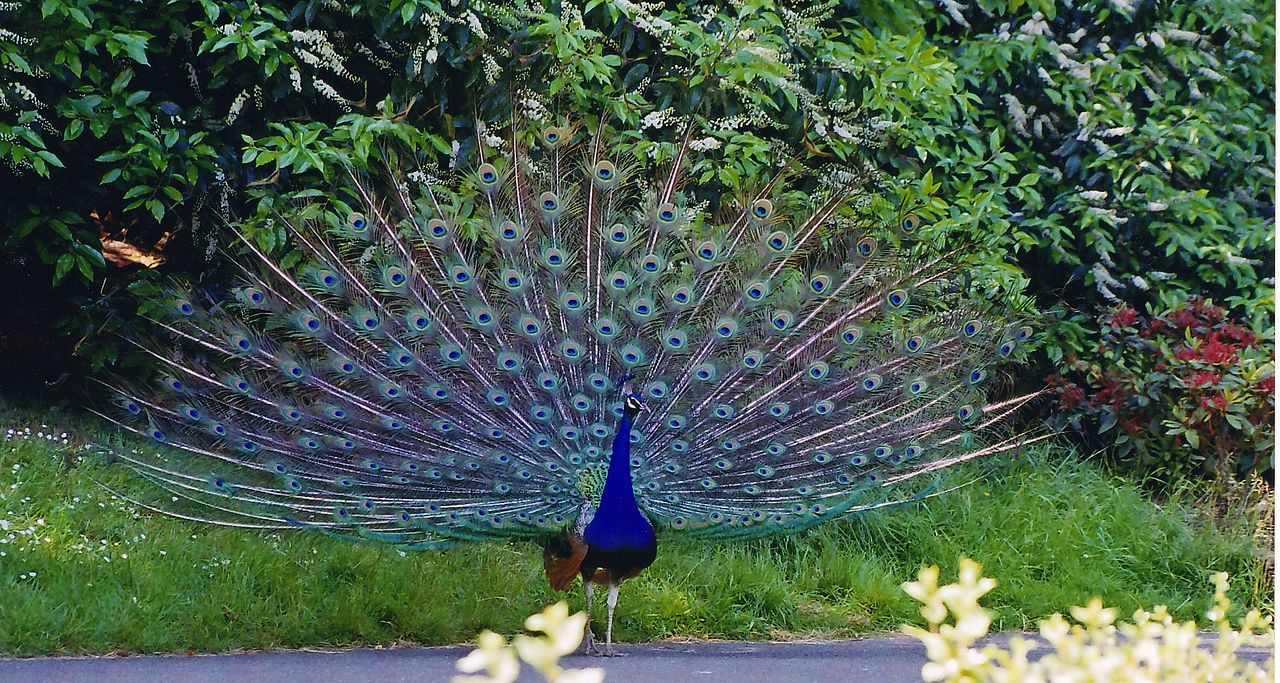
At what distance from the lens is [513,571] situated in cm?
596

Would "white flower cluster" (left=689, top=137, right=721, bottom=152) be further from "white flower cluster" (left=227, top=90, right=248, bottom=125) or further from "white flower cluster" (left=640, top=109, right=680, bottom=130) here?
"white flower cluster" (left=227, top=90, right=248, bottom=125)

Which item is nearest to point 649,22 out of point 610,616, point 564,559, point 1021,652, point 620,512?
point 620,512

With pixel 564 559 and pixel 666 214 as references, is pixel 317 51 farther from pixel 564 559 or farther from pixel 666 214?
pixel 564 559

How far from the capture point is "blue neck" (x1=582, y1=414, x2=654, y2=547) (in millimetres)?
4961

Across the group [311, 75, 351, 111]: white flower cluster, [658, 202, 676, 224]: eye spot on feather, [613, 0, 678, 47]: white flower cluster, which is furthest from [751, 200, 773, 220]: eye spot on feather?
[311, 75, 351, 111]: white flower cluster

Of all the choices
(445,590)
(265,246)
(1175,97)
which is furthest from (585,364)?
(1175,97)

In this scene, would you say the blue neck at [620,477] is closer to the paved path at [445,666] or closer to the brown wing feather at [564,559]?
the brown wing feather at [564,559]

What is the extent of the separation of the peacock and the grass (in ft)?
1.36

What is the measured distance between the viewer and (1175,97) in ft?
25.8

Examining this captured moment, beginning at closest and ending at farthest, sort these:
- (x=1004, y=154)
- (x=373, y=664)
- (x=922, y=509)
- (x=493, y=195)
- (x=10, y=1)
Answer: (x=373, y=664) < (x=493, y=195) < (x=10, y=1) < (x=922, y=509) < (x=1004, y=154)

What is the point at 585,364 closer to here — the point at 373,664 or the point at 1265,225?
the point at 373,664

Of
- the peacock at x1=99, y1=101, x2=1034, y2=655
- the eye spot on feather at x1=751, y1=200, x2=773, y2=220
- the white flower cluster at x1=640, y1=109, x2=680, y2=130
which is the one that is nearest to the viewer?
the peacock at x1=99, y1=101, x2=1034, y2=655

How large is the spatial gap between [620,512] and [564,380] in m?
0.60

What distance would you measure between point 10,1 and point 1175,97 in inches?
238
